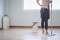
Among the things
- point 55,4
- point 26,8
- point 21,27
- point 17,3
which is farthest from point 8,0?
point 55,4

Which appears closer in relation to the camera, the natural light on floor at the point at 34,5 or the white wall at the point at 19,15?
the natural light on floor at the point at 34,5

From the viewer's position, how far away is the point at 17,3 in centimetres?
691

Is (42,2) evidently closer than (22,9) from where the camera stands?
Yes

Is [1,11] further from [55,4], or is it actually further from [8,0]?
[55,4]

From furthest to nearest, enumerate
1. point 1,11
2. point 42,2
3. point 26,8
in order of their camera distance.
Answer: point 26,8 < point 1,11 < point 42,2

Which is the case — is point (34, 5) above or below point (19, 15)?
above

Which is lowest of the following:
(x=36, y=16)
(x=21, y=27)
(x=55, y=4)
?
(x=21, y=27)

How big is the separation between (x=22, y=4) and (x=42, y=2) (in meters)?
1.83

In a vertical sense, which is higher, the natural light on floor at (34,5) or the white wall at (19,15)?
the natural light on floor at (34,5)

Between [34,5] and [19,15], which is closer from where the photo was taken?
[34,5]

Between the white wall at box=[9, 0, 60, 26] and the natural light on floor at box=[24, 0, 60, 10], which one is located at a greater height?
the natural light on floor at box=[24, 0, 60, 10]

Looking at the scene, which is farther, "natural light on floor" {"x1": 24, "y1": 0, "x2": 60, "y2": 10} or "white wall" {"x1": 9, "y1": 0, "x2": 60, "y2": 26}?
"white wall" {"x1": 9, "y1": 0, "x2": 60, "y2": 26}

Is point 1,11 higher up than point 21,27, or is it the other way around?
point 1,11

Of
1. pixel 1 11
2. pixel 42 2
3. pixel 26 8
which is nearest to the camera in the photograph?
pixel 42 2
